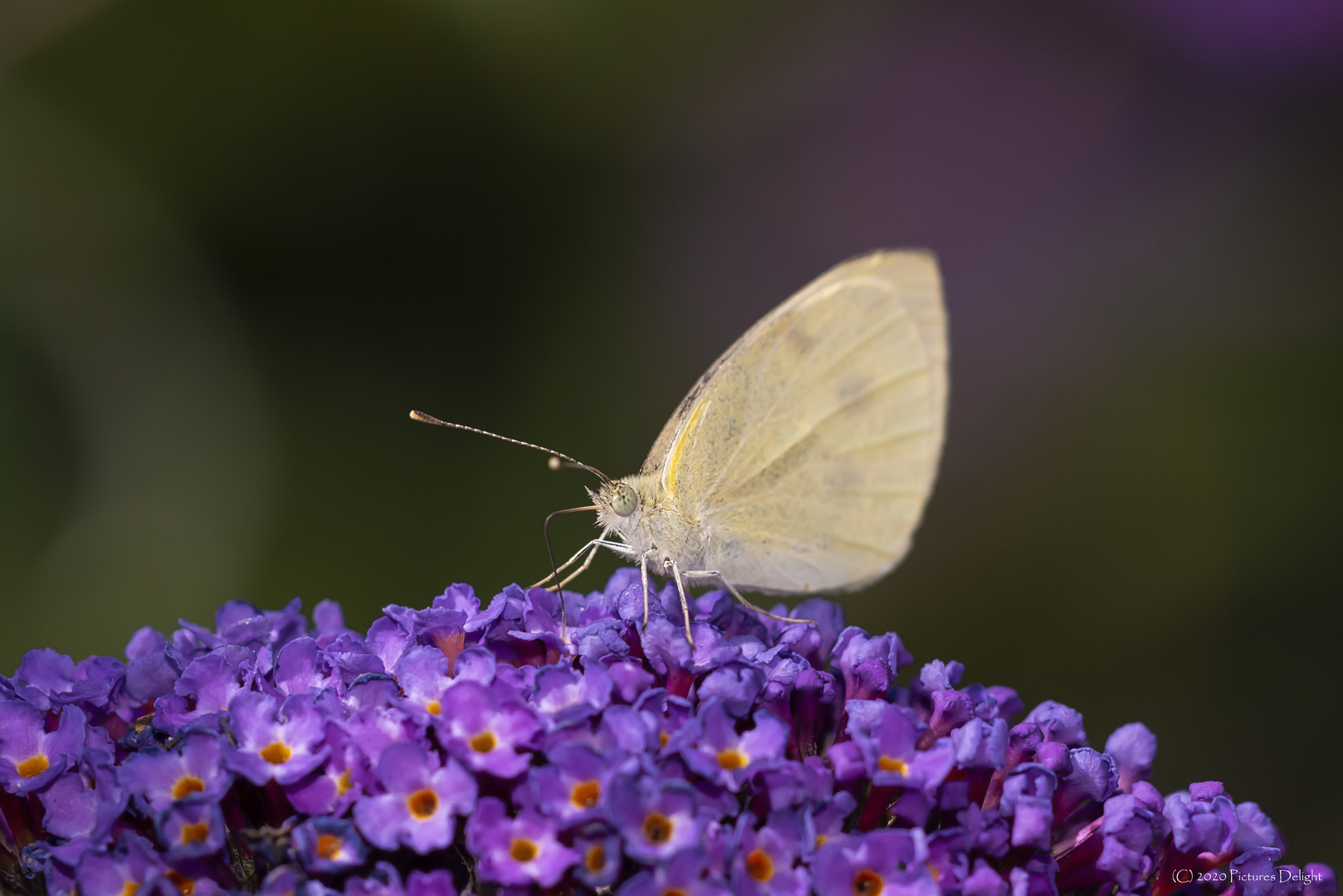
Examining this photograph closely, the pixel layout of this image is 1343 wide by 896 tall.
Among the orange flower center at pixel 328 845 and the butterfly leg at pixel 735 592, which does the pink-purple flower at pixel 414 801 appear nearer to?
the orange flower center at pixel 328 845

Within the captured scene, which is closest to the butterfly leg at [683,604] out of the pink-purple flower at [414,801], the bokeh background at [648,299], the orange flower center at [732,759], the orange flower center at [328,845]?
the orange flower center at [732,759]

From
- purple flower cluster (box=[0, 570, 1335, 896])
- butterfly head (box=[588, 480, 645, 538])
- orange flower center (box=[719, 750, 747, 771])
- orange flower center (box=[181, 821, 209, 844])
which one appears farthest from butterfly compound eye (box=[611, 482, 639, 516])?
orange flower center (box=[181, 821, 209, 844])

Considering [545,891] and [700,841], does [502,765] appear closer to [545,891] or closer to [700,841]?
[545,891]

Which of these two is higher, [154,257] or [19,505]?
[154,257]

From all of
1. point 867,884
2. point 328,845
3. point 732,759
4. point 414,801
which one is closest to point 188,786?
point 328,845

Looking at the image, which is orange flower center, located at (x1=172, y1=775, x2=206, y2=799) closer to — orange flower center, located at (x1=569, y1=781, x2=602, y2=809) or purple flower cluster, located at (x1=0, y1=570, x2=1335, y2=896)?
purple flower cluster, located at (x1=0, y1=570, x2=1335, y2=896)

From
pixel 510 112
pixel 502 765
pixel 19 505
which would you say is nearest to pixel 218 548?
pixel 19 505
